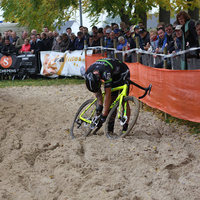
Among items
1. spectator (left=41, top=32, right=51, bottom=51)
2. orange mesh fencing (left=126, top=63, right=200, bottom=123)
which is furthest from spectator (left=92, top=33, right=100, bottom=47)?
orange mesh fencing (left=126, top=63, right=200, bottom=123)

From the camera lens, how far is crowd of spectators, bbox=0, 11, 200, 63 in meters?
7.88

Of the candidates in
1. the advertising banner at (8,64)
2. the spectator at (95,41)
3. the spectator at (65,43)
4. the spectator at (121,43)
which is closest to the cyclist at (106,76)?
the spectator at (121,43)

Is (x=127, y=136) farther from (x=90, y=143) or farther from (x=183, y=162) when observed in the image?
(x=183, y=162)

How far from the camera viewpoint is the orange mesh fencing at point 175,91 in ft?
22.6

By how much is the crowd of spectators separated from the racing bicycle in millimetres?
1622

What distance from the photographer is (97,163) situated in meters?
5.76

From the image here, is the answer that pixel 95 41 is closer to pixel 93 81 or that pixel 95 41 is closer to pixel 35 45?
pixel 35 45

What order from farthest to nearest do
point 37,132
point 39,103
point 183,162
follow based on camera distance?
1. point 39,103
2. point 37,132
3. point 183,162

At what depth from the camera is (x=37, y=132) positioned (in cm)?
801

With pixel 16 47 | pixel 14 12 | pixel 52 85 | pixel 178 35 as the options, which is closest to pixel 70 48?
pixel 52 85

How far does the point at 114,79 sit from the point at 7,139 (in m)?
2.49

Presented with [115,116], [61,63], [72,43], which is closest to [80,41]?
[72,43]

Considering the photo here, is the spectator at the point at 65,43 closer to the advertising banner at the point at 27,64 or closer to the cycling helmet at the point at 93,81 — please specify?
the advertising banner at the point at 27,64

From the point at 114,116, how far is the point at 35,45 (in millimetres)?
12053
